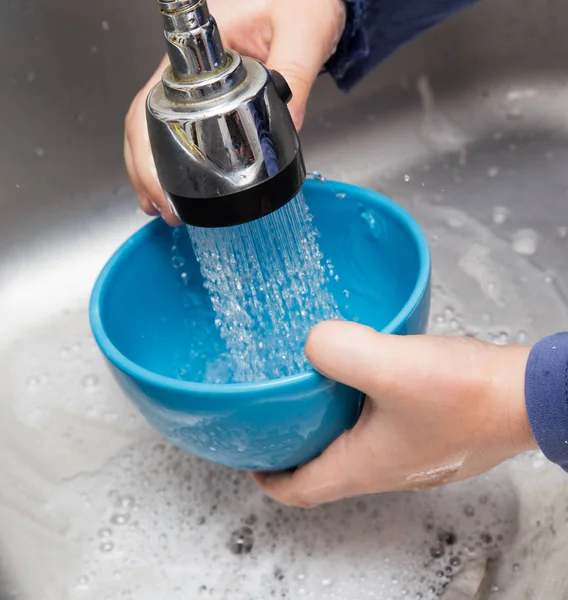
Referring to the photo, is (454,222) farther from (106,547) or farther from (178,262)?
(106,547)

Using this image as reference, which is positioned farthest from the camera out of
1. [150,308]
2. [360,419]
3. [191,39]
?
[150,308]

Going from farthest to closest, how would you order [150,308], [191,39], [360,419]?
1. [150,308]
2. [360,419]
3. [191,39]

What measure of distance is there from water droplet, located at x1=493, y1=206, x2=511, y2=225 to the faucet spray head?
0.41 metres

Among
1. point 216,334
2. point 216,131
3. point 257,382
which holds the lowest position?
point 216,334

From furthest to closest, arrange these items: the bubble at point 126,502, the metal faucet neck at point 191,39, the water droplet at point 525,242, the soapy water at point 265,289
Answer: the water droplet at point 525,242
the bubble at point 126,502
the soapy water at point 265,289
the metal faucet neck at point 191,39

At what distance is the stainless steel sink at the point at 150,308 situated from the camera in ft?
1.67

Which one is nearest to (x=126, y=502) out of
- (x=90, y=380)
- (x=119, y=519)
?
(x=119, y=519)

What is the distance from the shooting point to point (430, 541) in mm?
510

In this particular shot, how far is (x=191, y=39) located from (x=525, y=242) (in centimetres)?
47

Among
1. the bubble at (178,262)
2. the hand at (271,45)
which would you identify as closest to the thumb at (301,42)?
the hand at (271,45)

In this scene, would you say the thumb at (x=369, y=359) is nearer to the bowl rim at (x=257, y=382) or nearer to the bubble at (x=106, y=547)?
the bowl rim at (x=257, y=382)

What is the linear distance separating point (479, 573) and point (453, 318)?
22 cm

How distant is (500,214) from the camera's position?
716 mm

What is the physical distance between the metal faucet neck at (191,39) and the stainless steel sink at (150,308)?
33 centimetres
